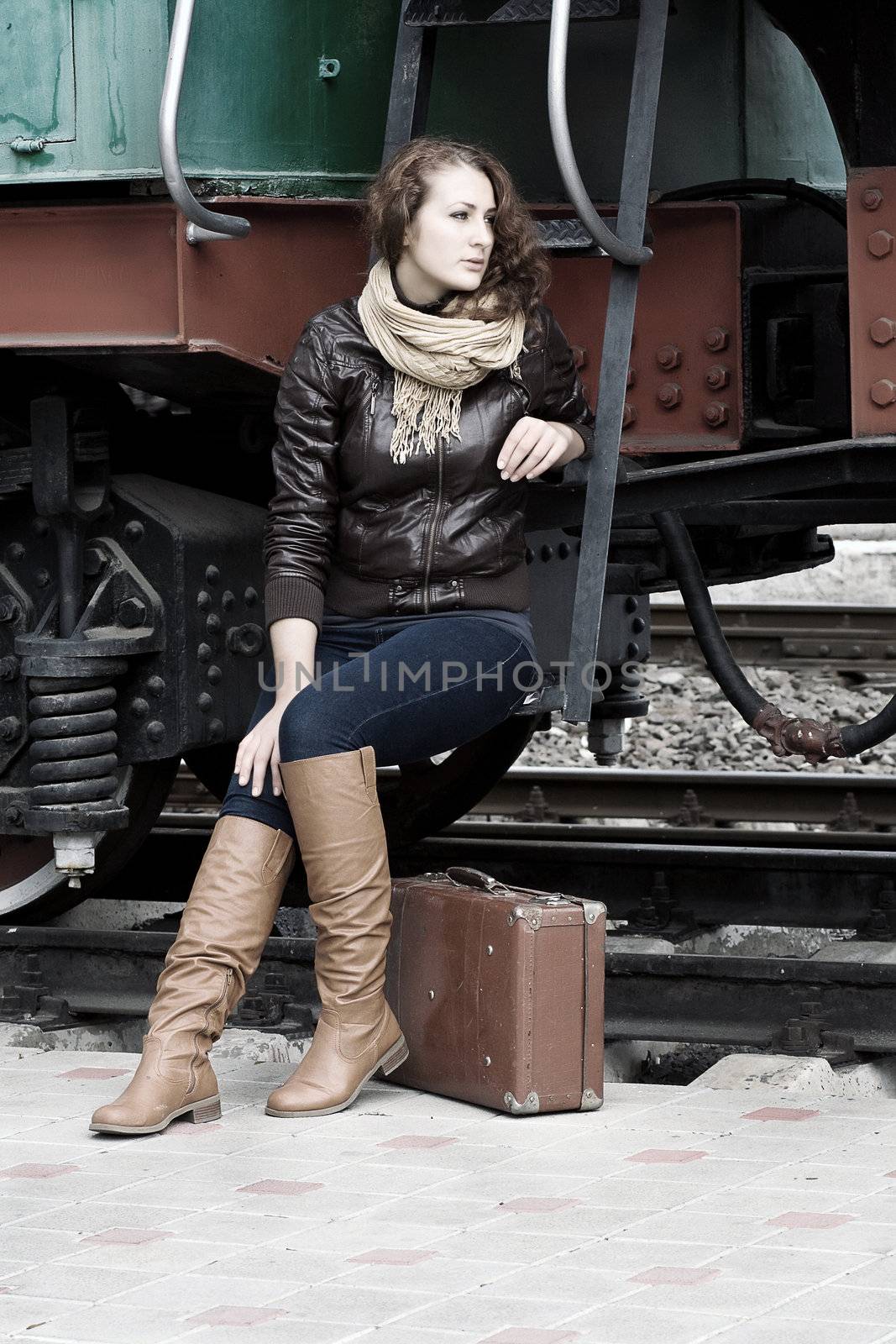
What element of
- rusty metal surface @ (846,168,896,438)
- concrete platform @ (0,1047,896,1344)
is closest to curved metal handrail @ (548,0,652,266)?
rusty metal surface @ (846,168,896,438)

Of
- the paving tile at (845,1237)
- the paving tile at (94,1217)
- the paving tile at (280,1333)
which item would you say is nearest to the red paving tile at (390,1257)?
the paving tile at (280,1333)

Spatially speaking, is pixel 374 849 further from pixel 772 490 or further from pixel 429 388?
pixel 772 490

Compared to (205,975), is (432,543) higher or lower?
higher

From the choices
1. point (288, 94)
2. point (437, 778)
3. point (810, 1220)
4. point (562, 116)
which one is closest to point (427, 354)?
point (562, 116)

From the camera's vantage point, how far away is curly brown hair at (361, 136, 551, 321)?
147 inches

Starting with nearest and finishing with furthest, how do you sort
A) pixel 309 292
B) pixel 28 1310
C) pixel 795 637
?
pixel 28 1310 → pixel 309 292 → pixel 795 637

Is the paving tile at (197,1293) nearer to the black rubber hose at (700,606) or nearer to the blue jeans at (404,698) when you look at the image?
the blue jeans at (404,698)

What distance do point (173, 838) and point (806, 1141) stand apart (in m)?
3.00

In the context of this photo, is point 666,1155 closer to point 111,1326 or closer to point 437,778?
point 111,1326

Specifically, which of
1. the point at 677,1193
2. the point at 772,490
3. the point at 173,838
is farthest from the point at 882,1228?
the point at 173,838

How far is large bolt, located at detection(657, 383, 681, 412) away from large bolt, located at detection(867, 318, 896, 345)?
60 cm

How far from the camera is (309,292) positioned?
4137mm

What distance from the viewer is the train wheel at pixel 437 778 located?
5672mm

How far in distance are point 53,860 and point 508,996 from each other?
165 cm
